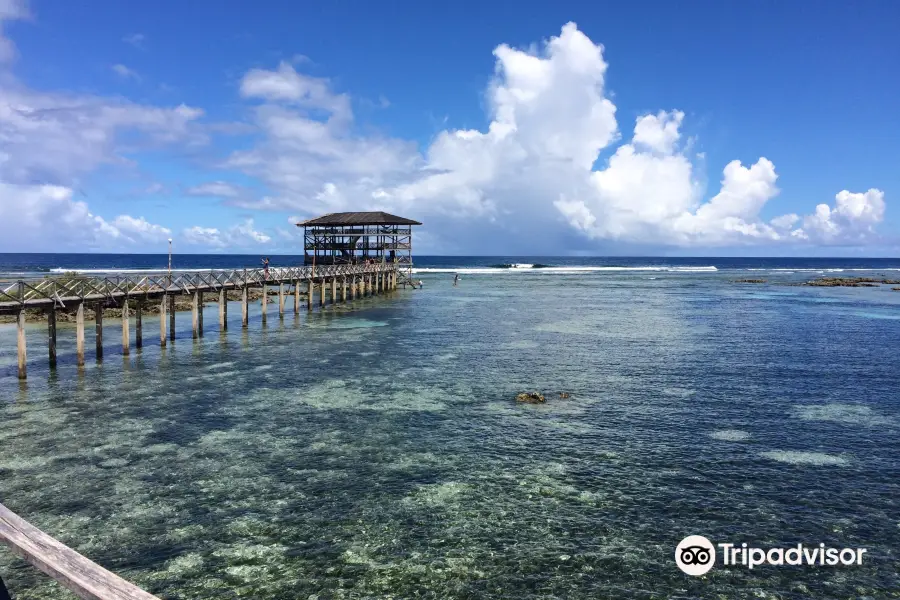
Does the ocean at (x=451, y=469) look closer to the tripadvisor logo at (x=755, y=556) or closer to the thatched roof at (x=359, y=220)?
the tripadvisor logo at (x=755, y=556)

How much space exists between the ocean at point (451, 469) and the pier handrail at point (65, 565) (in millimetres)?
5726

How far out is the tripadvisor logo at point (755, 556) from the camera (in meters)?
11.4

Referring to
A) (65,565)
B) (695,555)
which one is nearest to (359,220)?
(695,555)

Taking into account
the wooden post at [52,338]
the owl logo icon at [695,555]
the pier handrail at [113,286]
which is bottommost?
the owl logo icon at [695,555]

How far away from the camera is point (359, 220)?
75312 millimetres

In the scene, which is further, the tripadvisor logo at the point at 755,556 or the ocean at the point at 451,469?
the tripadvisor logo at the point at 755,556

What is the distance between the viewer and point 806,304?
63656 mm

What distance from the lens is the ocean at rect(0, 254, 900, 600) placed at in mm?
11102

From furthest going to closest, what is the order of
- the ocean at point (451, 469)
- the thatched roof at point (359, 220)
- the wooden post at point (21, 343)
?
the thatched roof at point (359, 220)
the wooden post at point (21, 343)
the ocean at point (451, 469)

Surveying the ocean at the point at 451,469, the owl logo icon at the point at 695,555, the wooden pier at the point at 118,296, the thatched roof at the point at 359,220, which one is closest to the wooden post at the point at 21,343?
the wooden pier at the point at 118,296

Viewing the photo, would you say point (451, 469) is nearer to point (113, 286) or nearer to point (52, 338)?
point (52, 338)

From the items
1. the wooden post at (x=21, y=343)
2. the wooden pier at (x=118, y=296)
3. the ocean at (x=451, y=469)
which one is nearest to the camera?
the ocean at (x=451, y=469)

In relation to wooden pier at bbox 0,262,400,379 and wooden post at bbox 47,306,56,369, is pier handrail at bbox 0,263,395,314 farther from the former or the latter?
wooden post at bbox 47,306,56,369

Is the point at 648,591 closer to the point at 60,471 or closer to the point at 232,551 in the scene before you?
the point at 232,551
